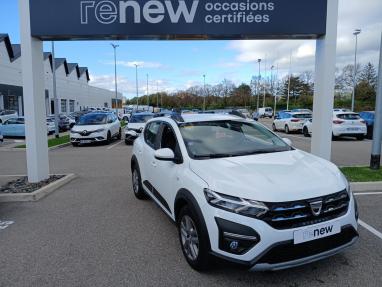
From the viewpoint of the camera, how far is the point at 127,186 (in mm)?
7539

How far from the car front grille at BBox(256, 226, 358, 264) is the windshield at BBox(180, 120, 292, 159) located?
1.41m

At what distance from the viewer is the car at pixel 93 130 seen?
1647 cm

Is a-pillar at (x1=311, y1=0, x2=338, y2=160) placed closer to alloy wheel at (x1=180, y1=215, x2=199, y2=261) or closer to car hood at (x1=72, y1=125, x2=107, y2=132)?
alloy wheel at (x1=180, y1=215, x2=199, y2=261)

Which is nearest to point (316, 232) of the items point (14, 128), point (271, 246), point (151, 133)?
point (271, 246)

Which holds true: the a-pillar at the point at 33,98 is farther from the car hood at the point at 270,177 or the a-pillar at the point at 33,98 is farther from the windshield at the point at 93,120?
the windshield at the point at 93,120

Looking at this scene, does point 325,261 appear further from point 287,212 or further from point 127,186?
point 127,186

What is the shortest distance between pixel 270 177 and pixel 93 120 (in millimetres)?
15754

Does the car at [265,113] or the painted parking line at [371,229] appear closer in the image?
the painted parking line at [371,229]

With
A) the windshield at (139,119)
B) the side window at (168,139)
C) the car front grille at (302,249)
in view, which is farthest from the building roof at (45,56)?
the car front grille at (302,249)

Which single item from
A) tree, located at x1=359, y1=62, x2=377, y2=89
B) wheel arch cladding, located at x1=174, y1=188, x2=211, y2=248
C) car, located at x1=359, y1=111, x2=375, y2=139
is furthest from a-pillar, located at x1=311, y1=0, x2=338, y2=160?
tree, located at x1=359, y1=62, x2=377, y2=89

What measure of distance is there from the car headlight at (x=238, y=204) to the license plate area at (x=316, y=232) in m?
0.37

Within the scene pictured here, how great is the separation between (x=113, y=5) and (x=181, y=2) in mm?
1487

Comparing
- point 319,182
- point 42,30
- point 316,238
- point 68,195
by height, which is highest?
point 42,30

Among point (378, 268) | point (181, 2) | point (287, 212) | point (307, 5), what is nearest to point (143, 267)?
point (287, 212)
